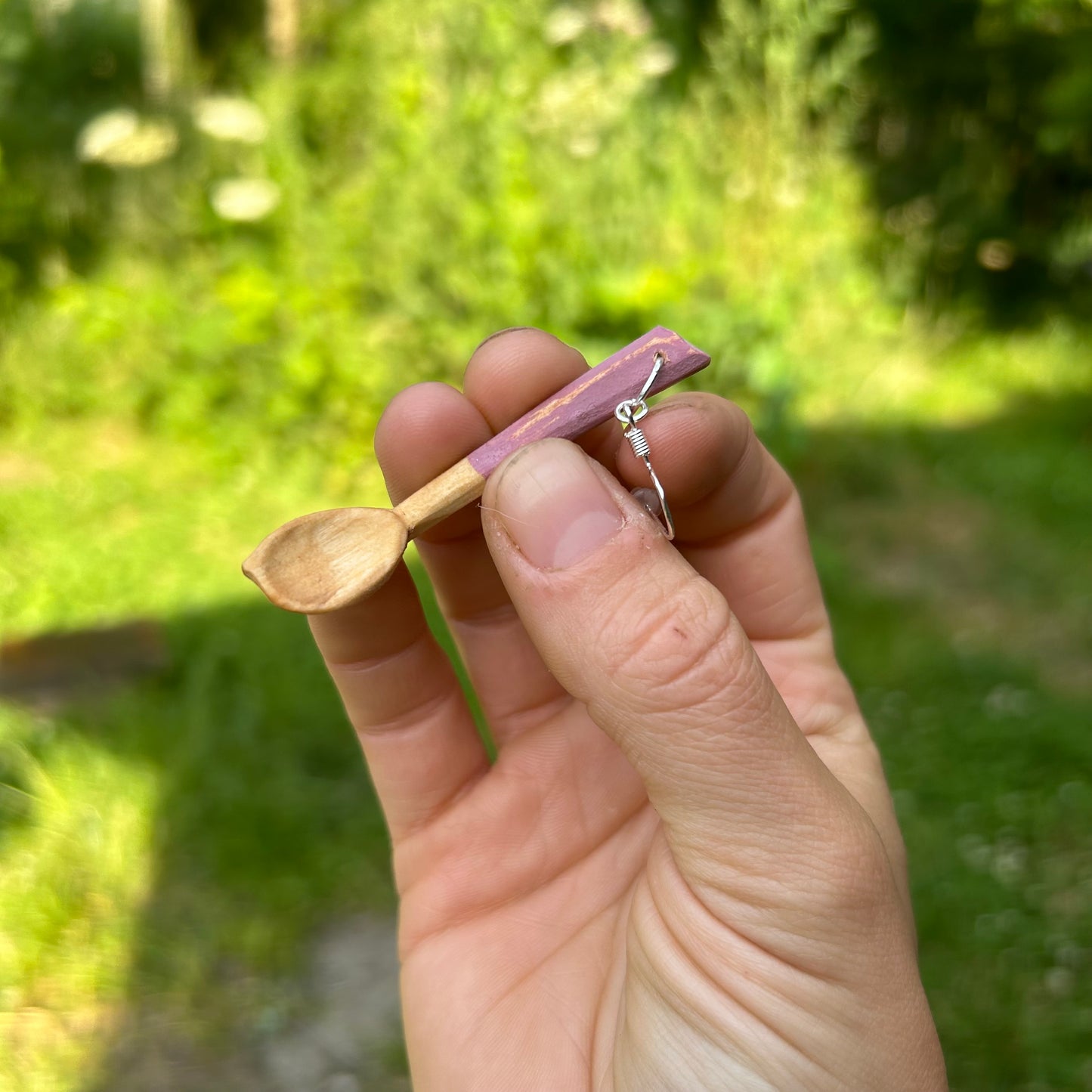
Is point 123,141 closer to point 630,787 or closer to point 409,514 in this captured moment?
point 409,514

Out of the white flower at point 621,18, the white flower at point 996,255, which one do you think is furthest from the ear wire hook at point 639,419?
the white flower at point 996,255

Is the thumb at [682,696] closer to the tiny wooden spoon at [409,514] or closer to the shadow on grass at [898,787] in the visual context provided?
the tiny wooden spoon at [409,514]

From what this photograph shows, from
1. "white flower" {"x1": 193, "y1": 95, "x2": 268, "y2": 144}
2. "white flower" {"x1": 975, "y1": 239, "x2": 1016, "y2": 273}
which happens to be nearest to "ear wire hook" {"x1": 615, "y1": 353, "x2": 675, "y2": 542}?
"white flower" {"x1": 193, "y1": 95, "x2": 268, "y2": 144}

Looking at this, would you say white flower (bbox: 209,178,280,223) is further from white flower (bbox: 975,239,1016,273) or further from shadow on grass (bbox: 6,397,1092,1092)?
white flower (bbox: 975,239,1016,273)

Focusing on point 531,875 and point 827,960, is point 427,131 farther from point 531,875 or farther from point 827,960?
point 827,960

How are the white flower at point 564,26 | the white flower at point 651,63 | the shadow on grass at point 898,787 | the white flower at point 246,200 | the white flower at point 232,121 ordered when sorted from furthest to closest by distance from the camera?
the white flower at point 232,121
the white flower at point 246,200
the white flower at point 651,63
the white flower at point 564,26
the shadow on grass at point 898,787

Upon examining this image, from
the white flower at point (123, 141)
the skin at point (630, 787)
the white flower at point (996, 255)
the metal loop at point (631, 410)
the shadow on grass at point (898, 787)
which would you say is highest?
the metal loop at point (631, 410)
